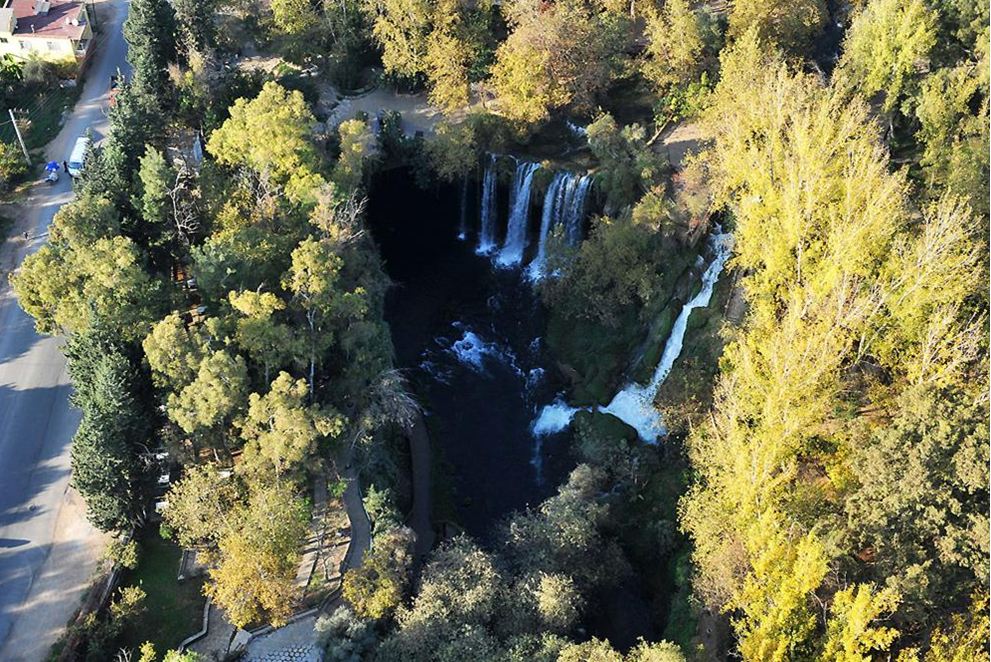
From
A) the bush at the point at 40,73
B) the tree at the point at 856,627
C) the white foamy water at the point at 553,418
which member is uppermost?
the bush at the point at 40,73

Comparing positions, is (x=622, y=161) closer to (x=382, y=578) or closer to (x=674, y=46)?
(x=674, y=46)

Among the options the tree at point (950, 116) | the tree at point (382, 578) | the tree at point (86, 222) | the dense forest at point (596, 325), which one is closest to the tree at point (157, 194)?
the dense forest at point (596, 325)

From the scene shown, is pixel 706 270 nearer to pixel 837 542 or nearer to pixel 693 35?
pixel 693 35

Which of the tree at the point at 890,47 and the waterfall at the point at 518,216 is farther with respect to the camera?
the waterfall at the point at 518,216

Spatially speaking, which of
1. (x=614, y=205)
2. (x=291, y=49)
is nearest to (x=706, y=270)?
(x=614, y=205)

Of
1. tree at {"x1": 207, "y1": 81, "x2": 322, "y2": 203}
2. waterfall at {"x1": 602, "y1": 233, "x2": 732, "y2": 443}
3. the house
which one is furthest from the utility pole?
waterfall at {"x1": 602, "y1": 233, "x2": 732, "y2": 443}

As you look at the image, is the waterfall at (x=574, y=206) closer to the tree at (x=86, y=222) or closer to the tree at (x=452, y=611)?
the tree at (x=452, y=611)

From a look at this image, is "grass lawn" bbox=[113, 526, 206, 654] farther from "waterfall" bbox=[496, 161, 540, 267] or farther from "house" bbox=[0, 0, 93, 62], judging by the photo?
"house" bbox=[0, 0, 93, 62]
